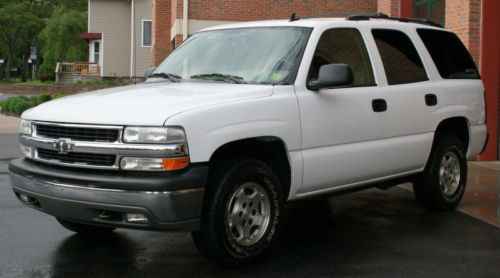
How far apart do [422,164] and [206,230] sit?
2929mm

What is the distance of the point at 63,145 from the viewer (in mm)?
4875

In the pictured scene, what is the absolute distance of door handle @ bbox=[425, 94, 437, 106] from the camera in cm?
682

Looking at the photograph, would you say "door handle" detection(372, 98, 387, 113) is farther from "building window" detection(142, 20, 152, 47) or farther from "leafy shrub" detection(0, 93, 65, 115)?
"building window" detection(142, 20, 152, 47)

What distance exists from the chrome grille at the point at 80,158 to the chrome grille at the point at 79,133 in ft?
0.36

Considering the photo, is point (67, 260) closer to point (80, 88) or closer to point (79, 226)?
point (79, 226)

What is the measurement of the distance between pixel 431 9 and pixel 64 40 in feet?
154

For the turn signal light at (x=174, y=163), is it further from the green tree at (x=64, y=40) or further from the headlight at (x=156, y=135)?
the green tree at (x=64, y=40)

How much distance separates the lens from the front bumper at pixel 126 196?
455 cm

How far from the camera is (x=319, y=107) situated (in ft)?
18.4

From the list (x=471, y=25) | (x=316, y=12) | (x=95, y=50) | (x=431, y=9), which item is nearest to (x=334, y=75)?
(x=471, y=25)

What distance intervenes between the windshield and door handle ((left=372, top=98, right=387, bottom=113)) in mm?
916

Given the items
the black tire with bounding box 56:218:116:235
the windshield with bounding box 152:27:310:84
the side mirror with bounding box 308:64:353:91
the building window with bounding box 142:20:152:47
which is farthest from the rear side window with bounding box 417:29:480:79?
the building window with bounding box 142:20:152:47

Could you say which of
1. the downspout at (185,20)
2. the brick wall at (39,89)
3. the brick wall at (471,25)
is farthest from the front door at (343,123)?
the brick wall at (39,89)

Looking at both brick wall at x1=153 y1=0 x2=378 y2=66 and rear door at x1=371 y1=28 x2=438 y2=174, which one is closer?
rear door at x1=371 y1=28 x2=438 y2=174
